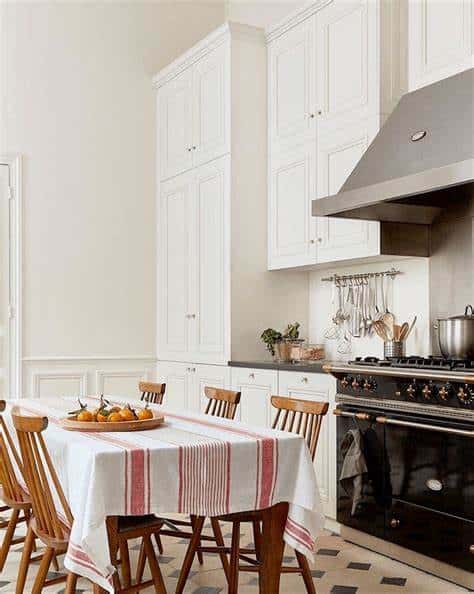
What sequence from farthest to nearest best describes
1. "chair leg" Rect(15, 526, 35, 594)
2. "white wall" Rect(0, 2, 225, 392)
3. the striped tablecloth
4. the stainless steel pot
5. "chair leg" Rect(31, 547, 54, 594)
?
"white wall" Rect(0, 2, 225, 392)
the stainless steel pot
"chair leg" Rect(15, 526, 35, 594)
"chair leg" Rect(31, 547, 54, 594)
the striped tablecloth

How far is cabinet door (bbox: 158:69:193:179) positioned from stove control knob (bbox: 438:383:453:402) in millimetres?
3045

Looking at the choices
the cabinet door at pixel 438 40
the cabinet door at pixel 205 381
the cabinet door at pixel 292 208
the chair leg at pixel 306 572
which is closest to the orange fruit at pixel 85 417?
the chair leg at pixel 306 572

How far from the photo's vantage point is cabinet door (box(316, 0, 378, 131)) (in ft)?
14.8

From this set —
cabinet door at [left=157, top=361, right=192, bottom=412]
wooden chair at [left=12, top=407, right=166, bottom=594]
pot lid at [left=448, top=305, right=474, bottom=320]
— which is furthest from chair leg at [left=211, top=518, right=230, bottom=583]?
cabinet door at [left=157, top=361, right=192, bottom=412]

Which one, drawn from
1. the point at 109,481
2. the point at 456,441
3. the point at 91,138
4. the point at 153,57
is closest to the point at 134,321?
the point at 91,138

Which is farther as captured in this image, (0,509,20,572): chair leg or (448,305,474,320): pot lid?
(448,305,474,320): pot lid

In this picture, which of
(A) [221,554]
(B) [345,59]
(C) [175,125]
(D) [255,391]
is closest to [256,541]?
(A) [221,554]

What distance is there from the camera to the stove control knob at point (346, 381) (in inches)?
166

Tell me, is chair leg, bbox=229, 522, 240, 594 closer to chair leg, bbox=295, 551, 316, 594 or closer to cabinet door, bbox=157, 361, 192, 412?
chair leg, bbox=295, 551, 316, 594

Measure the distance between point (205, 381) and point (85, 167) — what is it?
6.55ft

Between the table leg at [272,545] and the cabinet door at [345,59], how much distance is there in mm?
2414

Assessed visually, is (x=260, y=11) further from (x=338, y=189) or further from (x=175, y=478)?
(x=175, y=478)

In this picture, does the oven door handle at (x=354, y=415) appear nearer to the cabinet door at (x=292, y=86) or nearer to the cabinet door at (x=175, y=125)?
the cabinet door at (x=292, y=86)

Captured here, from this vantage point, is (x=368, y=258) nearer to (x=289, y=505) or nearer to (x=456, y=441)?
(x=456, y=441)
